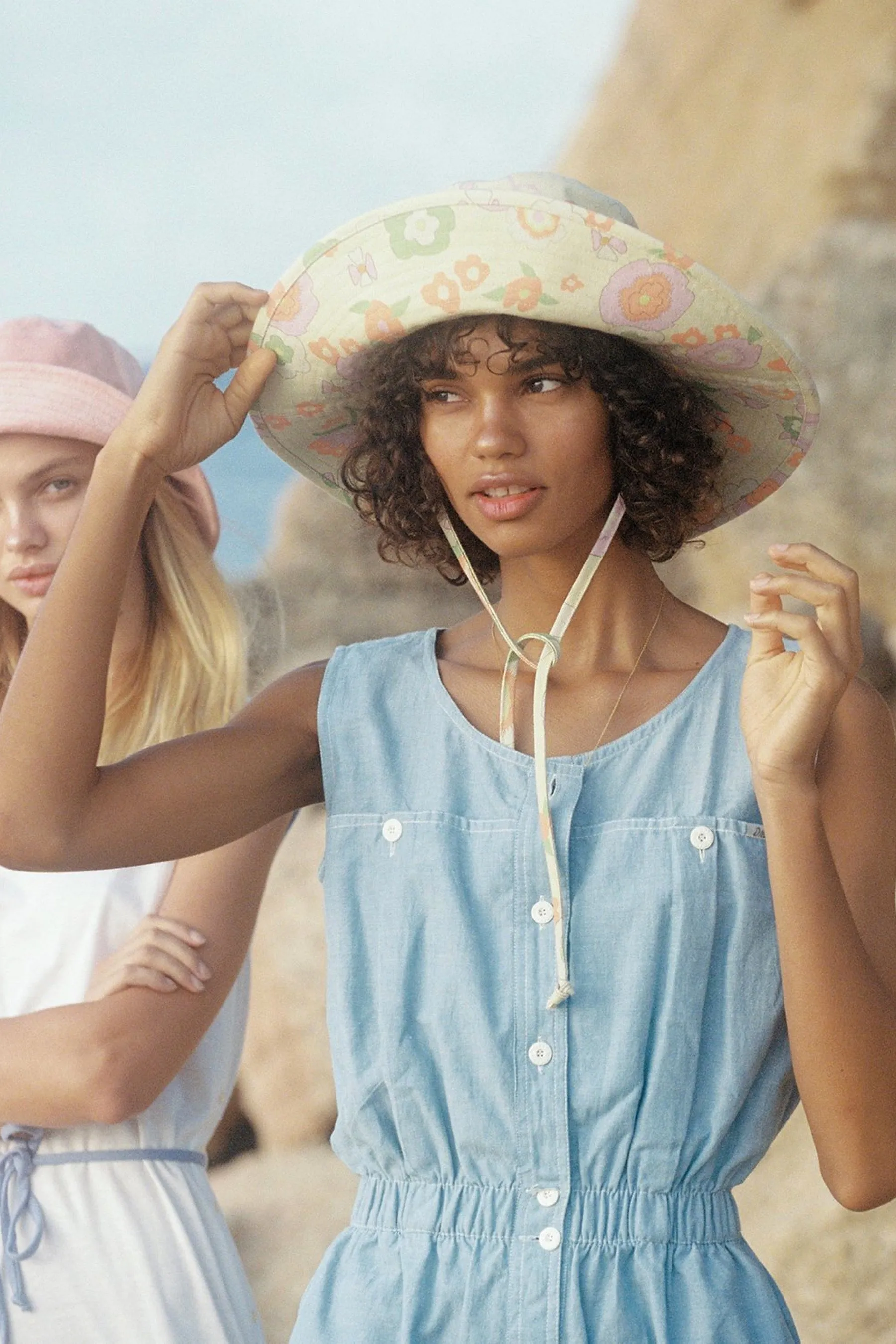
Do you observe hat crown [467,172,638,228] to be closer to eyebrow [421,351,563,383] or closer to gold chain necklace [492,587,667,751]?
eyebrow [421,351,563,383]

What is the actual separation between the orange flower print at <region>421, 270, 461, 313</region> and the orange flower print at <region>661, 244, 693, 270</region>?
0.67ft

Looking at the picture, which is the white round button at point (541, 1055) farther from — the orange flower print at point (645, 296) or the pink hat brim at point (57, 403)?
the pink hat brim at point (57, 403)

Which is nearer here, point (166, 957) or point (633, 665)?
point (633, 665)

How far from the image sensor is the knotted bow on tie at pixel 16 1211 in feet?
6.87

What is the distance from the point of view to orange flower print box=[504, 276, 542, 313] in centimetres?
169

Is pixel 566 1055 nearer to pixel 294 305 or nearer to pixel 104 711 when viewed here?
pixel 104 711

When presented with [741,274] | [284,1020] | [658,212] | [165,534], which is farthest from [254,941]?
[658,212]

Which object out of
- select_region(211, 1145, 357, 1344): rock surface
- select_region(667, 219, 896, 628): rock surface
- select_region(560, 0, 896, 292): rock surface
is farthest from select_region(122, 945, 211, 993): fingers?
select_region(560, 0, 896, 292): rock surface

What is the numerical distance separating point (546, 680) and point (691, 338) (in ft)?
1.24

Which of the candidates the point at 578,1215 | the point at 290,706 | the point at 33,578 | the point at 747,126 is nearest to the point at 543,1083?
the point at 578,1215

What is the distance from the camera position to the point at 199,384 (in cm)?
182

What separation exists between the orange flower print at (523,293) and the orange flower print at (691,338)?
0.15 metres

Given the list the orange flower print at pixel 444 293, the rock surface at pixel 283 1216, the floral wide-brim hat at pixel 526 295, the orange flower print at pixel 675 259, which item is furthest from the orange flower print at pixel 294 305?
the rock surface at pixel 283 1216

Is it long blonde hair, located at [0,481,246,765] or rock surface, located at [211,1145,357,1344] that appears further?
rock surface, located at [211,1145,357,1344]
